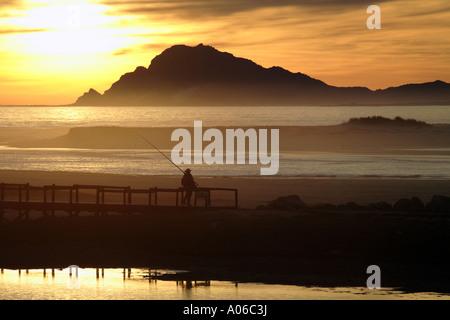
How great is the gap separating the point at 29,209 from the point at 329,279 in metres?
15.3

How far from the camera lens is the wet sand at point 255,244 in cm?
2070

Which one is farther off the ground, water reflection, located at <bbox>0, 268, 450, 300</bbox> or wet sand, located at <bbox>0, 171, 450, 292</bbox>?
wet sand, located at <bbox>0, 171, 450, 292</bbox>

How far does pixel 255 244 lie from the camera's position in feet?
78.3

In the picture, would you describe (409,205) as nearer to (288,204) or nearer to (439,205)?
(439,205)

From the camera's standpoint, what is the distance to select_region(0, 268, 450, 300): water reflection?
17719 millimetres

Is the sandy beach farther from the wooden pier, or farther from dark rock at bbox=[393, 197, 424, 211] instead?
dark rock at bbox=[393, 197, 424, 211]

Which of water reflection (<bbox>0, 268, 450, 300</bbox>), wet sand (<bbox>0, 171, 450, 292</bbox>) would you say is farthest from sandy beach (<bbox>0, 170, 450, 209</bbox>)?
water reflection (<bbox>0, 268, 450, 300</bbox>)

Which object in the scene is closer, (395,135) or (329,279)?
(329,279)

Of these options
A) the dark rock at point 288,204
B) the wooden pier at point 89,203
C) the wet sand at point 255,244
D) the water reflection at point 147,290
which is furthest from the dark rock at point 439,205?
the water reflection at point 147,290

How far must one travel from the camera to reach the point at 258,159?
198ft

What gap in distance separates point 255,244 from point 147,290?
20.3 feet

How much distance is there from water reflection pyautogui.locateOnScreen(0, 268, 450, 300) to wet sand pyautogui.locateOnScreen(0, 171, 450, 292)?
86cm
